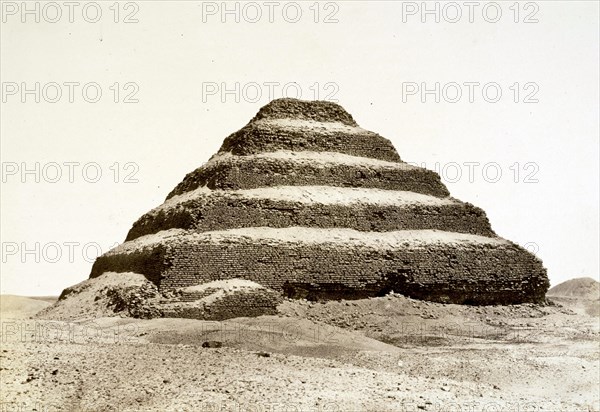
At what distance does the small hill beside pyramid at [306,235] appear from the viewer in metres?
28.0

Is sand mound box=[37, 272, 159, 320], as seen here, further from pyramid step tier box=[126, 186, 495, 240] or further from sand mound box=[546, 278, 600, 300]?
sand mound box=[546, 278, 600, 300]

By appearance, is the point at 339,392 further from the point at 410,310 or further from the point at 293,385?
the point at 410,310

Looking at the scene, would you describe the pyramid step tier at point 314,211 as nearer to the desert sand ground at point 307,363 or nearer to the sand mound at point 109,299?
the sand mound at point 109,299

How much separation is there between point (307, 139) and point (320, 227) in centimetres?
548

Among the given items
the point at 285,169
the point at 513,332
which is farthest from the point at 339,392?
the point at 285,169

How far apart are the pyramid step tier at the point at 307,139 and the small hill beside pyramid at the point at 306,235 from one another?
56 millimetres

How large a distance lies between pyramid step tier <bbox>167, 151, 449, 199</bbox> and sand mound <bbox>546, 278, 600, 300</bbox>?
3969 centimetres

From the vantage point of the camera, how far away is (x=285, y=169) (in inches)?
1300

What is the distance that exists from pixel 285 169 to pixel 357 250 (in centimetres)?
484

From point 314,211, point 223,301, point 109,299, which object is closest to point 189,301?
point 223,301

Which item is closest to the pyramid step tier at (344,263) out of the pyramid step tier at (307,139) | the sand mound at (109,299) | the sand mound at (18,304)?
the sand mound at (109,299)

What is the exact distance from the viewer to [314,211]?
3156cm

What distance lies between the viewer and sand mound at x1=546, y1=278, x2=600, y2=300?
7162cm

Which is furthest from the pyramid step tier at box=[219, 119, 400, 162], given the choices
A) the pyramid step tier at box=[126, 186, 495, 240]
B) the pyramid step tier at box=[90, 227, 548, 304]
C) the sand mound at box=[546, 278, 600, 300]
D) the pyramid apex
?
the sand mound at box=[546, 278, 600, 300]
